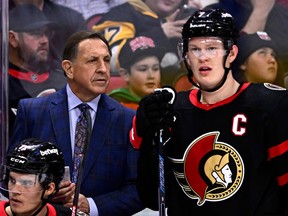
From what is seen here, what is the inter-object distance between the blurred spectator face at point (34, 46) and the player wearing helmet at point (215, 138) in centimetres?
135

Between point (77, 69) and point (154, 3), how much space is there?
803mm

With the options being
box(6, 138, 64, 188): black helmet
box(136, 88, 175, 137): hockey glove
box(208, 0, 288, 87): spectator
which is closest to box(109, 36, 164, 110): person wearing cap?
box(208, 0, 288, 87): spectator

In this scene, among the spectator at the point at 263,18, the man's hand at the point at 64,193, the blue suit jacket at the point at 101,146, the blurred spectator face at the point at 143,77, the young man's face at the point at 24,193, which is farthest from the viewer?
the blurred spectator face at the point at 143,77

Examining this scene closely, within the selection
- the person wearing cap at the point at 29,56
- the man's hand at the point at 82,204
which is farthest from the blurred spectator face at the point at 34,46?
the man's hand at the point at 82,204

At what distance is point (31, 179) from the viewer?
7.75 feet

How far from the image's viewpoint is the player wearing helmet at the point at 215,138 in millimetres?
2088

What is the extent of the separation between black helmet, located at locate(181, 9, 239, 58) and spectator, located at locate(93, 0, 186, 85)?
3.78 feet

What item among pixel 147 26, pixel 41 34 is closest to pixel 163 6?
pixel 147 26

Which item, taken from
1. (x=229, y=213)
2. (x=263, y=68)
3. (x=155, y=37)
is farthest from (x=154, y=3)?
(x=229, y=213)

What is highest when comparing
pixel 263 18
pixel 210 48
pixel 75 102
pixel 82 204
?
pixel 263 18

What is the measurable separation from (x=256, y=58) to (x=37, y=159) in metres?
1.33

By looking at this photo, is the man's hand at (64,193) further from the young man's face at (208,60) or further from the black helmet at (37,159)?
the young man's face at (208,60)

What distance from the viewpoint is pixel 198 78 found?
2152mm

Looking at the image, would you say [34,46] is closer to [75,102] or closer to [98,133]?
[75,102]
